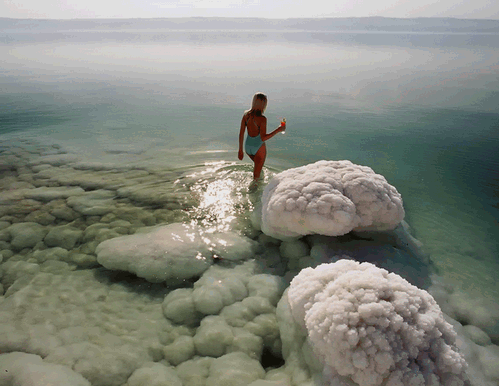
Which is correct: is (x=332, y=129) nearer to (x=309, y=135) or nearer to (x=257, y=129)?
(x=309, y=135)

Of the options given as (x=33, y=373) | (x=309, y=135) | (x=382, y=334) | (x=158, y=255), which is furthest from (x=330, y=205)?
(x=309, y=135)

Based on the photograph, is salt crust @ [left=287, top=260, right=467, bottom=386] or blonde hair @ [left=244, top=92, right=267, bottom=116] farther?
blonde hair @ [left=244, top=92, right=267, bottom=116]

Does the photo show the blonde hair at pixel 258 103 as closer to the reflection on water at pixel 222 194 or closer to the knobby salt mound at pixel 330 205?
the reflection on water at pixel 222 194

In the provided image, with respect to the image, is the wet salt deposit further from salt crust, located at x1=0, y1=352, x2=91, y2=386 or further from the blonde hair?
the blonde hair

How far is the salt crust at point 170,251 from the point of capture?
336 centimetres

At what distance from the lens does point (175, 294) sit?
122 inches

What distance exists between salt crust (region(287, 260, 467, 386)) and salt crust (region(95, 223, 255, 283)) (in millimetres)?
1428

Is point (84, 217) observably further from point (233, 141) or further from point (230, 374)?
point (233, 141)

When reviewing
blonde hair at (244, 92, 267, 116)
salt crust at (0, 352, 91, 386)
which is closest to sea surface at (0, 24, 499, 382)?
blonde hair at (244, 92, 267, 116)

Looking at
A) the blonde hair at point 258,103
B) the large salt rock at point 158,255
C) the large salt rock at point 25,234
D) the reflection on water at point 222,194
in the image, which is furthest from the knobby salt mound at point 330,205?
the large salt rock at point 25,234

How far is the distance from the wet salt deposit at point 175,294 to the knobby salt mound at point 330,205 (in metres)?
0.24

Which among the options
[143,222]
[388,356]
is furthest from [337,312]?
[143,222]

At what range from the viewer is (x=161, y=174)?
18.6 feet

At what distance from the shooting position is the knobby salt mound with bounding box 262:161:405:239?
11.5ft
